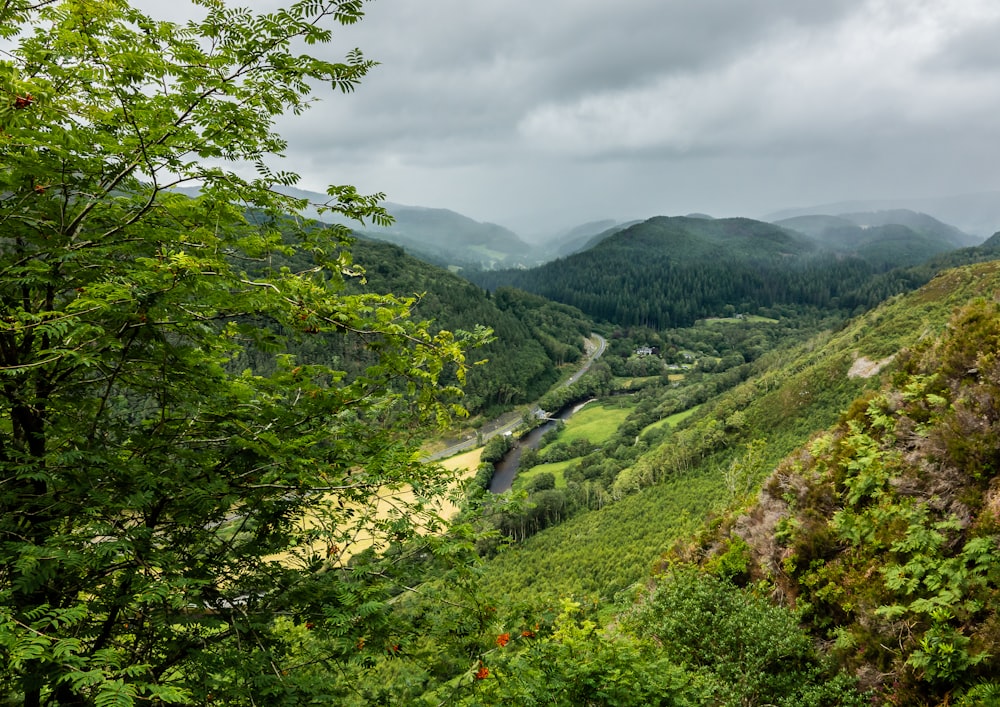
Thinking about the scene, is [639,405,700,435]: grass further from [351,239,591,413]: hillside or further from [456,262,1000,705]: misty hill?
[456,262,1000,705]: misty hill

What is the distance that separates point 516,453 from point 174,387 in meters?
95.1

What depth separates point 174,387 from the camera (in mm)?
4586

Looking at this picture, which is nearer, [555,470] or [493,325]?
[555,470]

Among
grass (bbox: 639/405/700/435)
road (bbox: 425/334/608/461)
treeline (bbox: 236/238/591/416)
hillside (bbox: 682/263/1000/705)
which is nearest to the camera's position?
hillside (bbox: 682/263/1000/705)

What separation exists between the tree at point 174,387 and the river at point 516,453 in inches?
2664

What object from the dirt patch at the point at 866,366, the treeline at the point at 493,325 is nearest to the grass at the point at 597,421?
the treeline at the point at 493,325

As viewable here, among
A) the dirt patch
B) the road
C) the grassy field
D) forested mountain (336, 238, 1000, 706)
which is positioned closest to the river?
the grassy field

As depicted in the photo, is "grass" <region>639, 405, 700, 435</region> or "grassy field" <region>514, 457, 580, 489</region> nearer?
"grassy field" <region>514, 457, 580, 489</region>

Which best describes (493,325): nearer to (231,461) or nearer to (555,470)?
(555,470)

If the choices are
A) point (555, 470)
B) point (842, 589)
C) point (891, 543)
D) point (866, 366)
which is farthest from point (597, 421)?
point (891, 543)

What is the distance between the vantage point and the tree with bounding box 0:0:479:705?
4.04m

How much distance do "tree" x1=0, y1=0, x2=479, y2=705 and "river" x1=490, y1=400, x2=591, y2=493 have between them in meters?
67.7

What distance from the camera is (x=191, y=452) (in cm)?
500

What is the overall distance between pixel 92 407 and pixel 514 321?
540 feet
